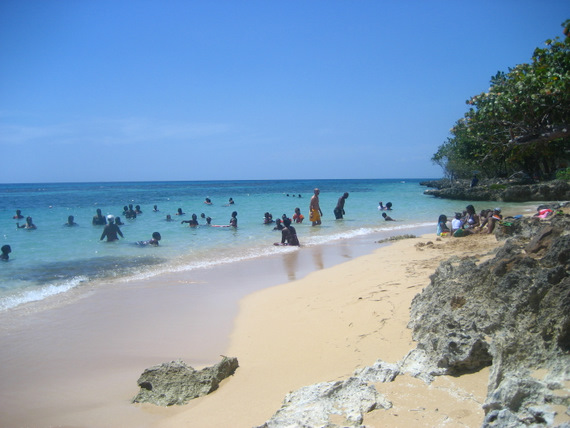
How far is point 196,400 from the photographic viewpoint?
3625mm

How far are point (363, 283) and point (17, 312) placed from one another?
5.27 meters

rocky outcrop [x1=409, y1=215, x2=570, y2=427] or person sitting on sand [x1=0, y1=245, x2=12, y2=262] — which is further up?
rocky outcrop [x1=409, y1=215, x2=570, y2=427]

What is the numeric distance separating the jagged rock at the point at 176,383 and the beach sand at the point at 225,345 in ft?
0.30

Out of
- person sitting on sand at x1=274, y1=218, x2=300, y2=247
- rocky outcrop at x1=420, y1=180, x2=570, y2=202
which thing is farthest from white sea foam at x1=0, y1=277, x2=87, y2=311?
rocky outcrop at x1=420, y1=180, x2=570, y2=202

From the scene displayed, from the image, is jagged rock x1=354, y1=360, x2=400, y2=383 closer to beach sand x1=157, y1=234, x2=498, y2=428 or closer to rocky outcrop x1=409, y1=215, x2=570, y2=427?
beach sand x1=157, y1=234, x2=498, y2=428

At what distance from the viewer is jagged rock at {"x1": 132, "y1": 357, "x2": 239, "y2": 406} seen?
3680 mm

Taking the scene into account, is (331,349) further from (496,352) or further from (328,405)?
(496,352)

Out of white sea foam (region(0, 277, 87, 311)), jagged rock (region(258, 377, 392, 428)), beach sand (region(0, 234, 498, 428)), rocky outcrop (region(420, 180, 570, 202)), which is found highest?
rocky outcrop (region(420, 180, 570, 202))

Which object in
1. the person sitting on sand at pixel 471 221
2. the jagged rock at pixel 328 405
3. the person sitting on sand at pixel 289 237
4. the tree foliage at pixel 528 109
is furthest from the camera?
the person sitting on sand at pixel 289 237

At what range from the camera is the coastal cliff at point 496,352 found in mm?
2283

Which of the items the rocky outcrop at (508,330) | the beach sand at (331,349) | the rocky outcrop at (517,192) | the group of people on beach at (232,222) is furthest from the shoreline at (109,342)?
the rocky outcrop at (517,192)

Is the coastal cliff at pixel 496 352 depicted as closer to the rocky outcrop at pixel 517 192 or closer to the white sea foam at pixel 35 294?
the white sea foam at pixel 35 294

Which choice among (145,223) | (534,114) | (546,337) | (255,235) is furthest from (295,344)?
(145,223)

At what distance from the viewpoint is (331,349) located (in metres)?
4.30
